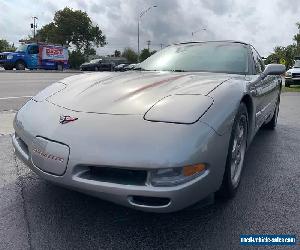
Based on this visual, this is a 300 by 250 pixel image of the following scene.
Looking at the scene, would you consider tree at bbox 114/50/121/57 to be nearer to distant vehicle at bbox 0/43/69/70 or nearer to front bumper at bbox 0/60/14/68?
distant vehicle at bbox 0/43/69/70

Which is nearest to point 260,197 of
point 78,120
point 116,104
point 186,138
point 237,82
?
point 237,82

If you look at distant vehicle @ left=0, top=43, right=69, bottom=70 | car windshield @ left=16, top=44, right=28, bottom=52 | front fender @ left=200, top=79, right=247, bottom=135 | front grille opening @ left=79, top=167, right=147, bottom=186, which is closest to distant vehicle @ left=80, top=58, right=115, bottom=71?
distant vehicle @ left=0, top=43, right=69, bottom=70

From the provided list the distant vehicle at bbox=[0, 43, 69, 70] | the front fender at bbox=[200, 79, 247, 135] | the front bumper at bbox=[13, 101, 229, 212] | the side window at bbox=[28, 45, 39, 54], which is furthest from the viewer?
the side window at bbox=[28, 45, 39, 54]

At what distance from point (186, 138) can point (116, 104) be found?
66 centimetres

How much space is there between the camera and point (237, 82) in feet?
10.5

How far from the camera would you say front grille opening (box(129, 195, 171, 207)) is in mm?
2297

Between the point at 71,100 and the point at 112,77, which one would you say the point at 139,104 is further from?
the point at 112,77

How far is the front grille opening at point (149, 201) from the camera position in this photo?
7.54 feet

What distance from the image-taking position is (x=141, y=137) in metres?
2.36

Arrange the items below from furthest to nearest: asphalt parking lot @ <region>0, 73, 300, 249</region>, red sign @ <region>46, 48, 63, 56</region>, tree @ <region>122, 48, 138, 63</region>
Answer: tree @ <region>122, 48, 138, 63</region>
red sign @ <region>46, 48, 63, 56</region>
asphalt parking lot @ <region>0, 73, 300, 249</region>

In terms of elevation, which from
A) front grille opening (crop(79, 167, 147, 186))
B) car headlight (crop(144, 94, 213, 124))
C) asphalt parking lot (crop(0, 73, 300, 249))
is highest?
car headlight (crop(144, 94, 213, 124))

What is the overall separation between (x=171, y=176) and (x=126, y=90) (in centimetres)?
97

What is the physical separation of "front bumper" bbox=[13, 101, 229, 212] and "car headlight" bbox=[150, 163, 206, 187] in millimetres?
29

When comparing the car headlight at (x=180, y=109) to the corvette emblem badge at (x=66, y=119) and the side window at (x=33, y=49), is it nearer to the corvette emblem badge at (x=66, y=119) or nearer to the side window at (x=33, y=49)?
the corvette emblem badge at (x=66, y=119)
